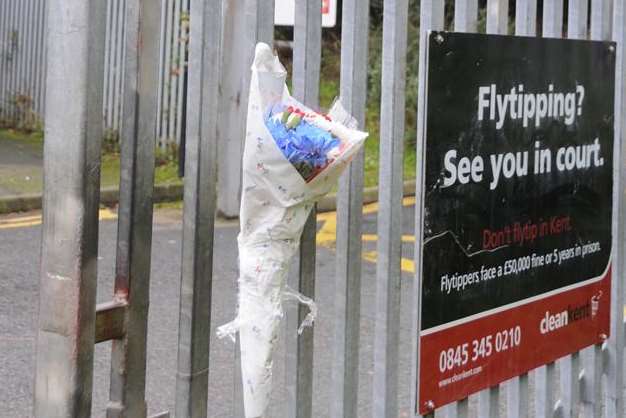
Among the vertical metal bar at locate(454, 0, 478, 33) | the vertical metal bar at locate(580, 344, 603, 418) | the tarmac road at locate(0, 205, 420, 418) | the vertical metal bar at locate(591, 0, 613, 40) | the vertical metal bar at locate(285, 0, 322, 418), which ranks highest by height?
the vertical metal bar at locate(591, 0, 613, 40)

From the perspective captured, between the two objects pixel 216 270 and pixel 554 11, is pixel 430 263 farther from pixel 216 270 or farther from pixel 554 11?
pixel 216 270

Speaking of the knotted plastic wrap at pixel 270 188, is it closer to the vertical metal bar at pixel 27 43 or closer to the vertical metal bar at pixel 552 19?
the vertical metal bar at pixel 552 19

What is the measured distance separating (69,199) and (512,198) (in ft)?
4.92

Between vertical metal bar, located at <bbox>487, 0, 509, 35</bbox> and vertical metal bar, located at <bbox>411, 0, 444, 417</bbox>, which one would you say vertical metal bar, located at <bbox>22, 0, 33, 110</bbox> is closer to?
vertical metal bar, located at <bbox>487, 0, 509, 35</bbox>

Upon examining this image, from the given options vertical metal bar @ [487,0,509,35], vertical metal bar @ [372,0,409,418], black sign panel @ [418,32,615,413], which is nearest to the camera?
vertical metal bar @ [372,0,409,418]

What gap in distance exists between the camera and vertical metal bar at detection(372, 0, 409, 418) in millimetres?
2738

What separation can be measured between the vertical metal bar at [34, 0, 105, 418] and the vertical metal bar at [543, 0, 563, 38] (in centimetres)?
168

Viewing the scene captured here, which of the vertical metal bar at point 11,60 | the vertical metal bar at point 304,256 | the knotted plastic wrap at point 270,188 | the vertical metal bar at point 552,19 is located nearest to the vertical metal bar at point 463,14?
the vertical metal bar at point 552,19

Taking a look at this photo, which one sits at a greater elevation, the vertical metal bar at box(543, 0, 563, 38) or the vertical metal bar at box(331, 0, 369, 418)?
the vertical metal bar at box(543, 0, 563, 38)

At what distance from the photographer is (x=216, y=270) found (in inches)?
306

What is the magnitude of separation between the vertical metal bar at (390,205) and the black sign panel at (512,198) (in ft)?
0.27

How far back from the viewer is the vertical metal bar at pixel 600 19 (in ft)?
11.9

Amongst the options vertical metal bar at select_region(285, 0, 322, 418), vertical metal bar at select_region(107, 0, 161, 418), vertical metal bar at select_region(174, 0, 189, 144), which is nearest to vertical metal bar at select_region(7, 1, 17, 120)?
vertical metal bar at select_region(174, 0, 189, 144)

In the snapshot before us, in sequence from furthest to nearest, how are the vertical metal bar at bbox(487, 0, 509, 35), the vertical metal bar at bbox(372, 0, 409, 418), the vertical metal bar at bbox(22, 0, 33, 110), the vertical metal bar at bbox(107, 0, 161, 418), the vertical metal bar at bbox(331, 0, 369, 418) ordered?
1. the vertical metal bar at bbox(22, 0, 33, 110)
2. the vertical metal bar at bbox(487, 0, 509, 35)
3. the vertical metal bar at bbox(372, 0, 409, 418)
4. the vertical metal bar at bbox(331, 0, 369, 418)
5. the vertical metal bar at bbox(107, 0, 161, 418)
